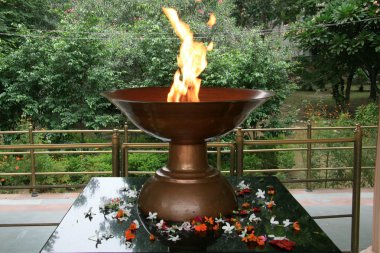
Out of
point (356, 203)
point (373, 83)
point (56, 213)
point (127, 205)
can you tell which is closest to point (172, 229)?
point (127, 205)

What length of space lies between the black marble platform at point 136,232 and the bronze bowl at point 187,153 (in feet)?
0.27

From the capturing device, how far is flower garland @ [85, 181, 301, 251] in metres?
1.04

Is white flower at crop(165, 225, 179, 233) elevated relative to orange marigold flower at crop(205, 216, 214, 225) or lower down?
lower down

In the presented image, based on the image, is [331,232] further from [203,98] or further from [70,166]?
[70,166]

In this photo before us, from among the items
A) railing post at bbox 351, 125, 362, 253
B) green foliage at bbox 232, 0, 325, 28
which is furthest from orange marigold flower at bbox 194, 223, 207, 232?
green foliage at bbox 232, 0, 325, 28

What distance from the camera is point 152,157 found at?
5285 mm

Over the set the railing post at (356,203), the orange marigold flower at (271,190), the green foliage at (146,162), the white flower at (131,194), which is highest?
the orange marigold flower at (271,190)

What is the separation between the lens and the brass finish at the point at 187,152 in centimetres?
105

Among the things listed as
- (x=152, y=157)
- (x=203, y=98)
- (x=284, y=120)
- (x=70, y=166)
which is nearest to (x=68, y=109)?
(x=70, y=166)

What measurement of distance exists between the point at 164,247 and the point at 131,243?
3.2 inches

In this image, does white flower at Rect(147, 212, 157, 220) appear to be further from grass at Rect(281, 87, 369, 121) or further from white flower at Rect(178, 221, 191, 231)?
Answer: grass at Rect(281, 87, 369, 121)

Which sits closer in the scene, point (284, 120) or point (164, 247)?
point (164, 247)

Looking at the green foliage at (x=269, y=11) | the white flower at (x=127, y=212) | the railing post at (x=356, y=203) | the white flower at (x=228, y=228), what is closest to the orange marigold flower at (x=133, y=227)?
the white flower at (x=127, y=212)

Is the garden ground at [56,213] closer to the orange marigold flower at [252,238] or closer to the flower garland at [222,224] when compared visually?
the flower garland at [222,224]
